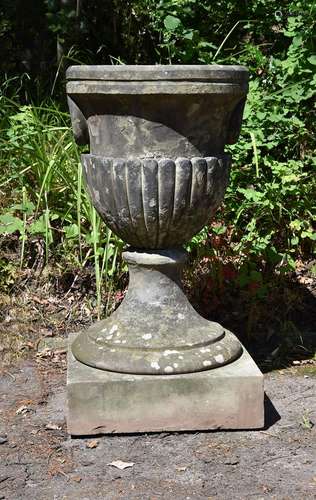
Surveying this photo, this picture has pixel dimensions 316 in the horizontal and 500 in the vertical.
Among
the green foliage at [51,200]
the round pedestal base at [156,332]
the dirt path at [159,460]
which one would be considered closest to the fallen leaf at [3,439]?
the dirt path at [159,460]

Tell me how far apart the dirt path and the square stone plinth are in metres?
0.05

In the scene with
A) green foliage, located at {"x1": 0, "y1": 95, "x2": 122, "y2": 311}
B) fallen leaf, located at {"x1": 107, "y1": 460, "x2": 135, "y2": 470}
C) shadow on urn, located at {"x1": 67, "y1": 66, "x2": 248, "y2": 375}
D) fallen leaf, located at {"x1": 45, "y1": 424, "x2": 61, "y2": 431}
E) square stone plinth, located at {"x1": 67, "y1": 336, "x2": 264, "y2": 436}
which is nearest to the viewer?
fallen leaf, located at {"x1": 107, "y1": 460, "x2": 135, "y2": 470}

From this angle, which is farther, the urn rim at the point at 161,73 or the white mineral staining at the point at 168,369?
the white mineral staining at the point at 168,369

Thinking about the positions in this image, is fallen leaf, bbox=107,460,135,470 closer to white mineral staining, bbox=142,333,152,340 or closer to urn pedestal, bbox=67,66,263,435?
urn pedestal, bbox=67,66,263,435

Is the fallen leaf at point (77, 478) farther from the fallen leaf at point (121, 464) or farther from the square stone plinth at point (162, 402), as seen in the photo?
the square stone plinth at point (162, 402)

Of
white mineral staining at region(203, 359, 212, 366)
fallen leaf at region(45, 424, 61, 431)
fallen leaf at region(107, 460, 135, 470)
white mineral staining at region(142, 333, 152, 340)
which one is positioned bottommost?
fallen leaf at region(45, 424, 61, 431)

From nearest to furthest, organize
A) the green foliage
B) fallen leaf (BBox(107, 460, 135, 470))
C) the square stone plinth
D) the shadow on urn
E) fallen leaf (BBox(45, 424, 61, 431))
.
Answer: fallen leaf (BBox(107, 460, 135, 470)) → the shadow on urn → the square stone plinth → fallen leaf (BBox(45, 424, 61, 431)) → the green foliage

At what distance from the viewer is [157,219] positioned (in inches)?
130

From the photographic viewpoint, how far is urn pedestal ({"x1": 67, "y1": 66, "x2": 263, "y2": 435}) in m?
3.16

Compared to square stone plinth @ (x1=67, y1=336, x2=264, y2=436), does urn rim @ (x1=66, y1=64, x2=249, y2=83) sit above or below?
above

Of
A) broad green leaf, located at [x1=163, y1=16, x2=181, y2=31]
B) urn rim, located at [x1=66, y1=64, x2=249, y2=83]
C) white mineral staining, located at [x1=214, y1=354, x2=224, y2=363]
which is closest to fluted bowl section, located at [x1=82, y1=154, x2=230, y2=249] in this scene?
urn rim, located at [x1=66, y1=64, x2=249, y2=83]

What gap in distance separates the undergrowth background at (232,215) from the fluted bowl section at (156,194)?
99cm

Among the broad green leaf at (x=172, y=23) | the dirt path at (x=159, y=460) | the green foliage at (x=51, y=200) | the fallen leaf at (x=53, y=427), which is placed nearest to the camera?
the dirt path at (x=159, y=460)

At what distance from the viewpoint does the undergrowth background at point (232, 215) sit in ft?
15.0
